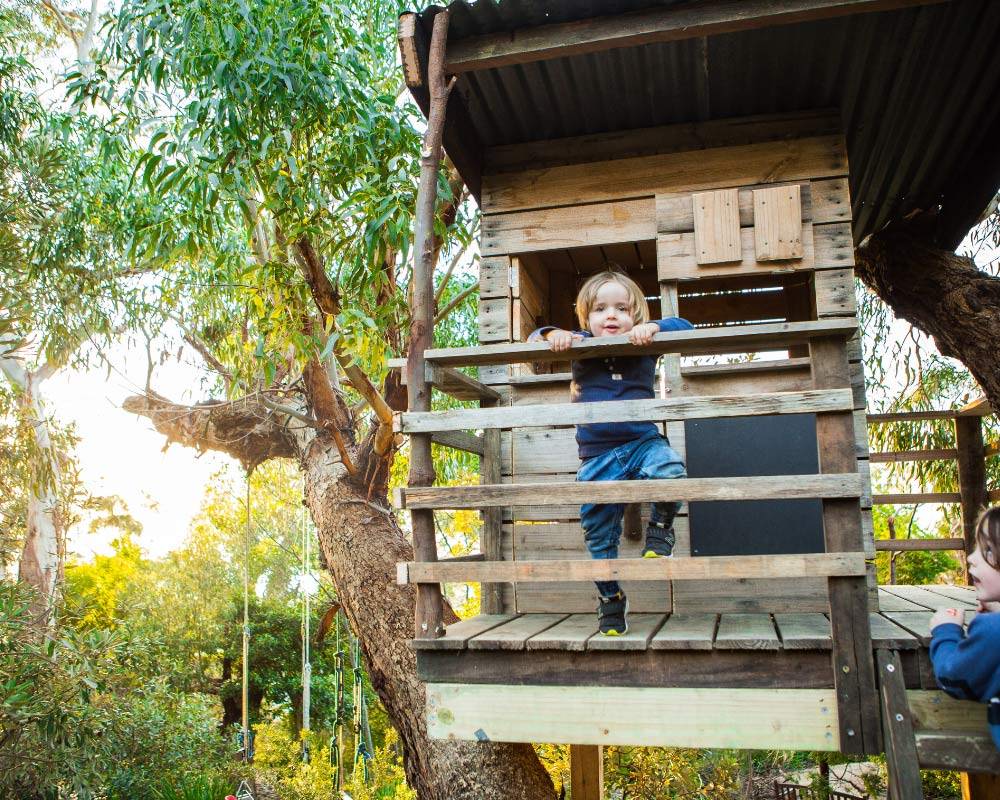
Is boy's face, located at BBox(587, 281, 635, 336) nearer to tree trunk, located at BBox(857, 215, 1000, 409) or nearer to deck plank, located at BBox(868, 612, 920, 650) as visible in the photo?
deck plank, located at BBox(868, 612, 920, 650)

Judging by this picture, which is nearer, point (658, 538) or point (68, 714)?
point (658, 538)

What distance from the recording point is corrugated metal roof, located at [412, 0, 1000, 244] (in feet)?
13.1

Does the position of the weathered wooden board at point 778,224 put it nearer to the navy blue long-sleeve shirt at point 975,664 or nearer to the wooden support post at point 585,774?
the navy blue long-sleeve shirt at point 975,664

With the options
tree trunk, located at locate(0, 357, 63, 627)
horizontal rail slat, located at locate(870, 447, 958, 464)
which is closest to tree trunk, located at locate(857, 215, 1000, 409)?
horizontal rail slat, located at locate(870, 447, 958, 464)

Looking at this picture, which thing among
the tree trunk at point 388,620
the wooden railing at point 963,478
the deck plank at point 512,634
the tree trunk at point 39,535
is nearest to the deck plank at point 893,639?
the deck plank at point 512,634

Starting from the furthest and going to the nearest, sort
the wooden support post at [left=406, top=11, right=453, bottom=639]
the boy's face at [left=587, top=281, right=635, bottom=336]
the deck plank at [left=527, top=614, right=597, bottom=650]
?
the boy's face at [left=587, top=281, right=635, bottom=336] < the wooden support post at [left=406, top=11, right=453, bottom=639] < the deck plank at [left=527, top=614, right=597, bottom=650]

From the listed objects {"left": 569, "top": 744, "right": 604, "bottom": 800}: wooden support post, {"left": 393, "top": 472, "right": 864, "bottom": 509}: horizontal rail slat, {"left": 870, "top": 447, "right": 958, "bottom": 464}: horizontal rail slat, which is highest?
{"left": 870, "top": 447, "right": 958, "bottom": 464}: horizontal rail slat

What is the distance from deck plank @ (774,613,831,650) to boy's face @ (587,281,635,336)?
146 cm

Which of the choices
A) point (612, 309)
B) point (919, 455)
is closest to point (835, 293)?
point (612, 309)

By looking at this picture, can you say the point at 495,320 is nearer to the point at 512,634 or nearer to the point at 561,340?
the point at 561,340

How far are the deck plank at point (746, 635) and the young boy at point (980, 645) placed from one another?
0.53m

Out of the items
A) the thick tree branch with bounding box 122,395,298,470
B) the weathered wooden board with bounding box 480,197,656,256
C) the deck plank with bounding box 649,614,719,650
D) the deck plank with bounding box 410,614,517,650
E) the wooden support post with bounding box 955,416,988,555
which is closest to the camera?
the deck plank with bounding box 649,614,719,650

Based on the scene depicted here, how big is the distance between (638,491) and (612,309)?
1.04 metres

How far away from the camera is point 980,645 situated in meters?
2.59
